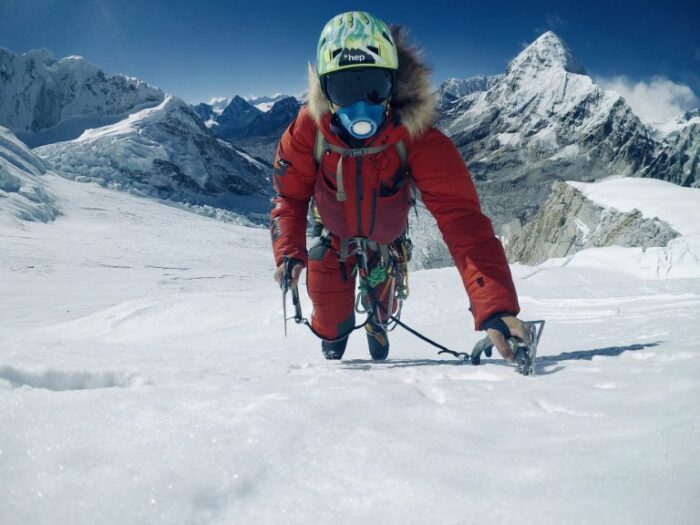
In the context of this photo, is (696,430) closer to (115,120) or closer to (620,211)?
(620,211)

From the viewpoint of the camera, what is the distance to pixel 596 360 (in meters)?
2.67

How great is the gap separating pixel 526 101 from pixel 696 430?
200m

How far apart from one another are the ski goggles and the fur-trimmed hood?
4.6 inches

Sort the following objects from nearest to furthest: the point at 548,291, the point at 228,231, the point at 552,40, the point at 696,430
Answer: the point at 696,430 < the point at 548,291 < the point at 228,231 < the point at 552,40

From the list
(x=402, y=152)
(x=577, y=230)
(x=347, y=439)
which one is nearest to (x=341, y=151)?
(x=402, y=152)

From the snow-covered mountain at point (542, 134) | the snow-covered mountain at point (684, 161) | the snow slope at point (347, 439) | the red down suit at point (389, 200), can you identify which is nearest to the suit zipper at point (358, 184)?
the red down suit at point (389, 200)

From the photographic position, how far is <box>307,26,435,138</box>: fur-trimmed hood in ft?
10.2

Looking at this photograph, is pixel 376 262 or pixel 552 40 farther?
pixel 552 40

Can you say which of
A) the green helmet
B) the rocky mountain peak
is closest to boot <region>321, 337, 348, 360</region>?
the green helmet

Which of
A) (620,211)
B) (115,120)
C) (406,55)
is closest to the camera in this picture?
(406,55)

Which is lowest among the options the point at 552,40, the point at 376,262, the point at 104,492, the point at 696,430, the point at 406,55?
the point at 104,492

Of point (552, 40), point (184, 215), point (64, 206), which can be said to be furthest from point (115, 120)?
point (552, 40)

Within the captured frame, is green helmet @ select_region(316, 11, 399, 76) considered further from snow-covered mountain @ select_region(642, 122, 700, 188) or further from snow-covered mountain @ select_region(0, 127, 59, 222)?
snow-covered mountain @ select_region(642, 122, 700, 188)

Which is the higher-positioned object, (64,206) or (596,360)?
(64,206)
